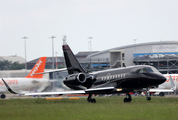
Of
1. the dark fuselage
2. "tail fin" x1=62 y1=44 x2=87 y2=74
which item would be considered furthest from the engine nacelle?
"tail fin" x1=62 y1=44 x2=87 y2=74

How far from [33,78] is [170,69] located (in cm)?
2992

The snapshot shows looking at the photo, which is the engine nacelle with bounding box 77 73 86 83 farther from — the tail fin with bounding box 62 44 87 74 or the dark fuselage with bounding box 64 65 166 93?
the tail fin with bounding box 62 44 87 74

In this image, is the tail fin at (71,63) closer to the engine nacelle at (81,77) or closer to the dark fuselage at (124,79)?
the dark fuselage at (124,79)

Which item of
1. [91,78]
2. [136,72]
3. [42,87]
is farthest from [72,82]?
[42,87]

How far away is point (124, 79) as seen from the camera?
91.5ft

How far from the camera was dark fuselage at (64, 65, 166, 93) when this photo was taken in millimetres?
26984

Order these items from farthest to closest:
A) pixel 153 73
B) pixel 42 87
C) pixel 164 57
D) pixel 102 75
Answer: pixel 164 57, pixel 42 87, pixel 102 75, pixel 153 73

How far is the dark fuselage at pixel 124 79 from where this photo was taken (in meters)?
27.0

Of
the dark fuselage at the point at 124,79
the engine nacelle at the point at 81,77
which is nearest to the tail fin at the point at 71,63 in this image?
the dark fuselage at the point at 124,79

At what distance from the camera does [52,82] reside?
4678 cm

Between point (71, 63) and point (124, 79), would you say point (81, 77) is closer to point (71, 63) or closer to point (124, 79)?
point (71, 63)

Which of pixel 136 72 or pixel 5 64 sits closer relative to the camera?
pixel 136 72

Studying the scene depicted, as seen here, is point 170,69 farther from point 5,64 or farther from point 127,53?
point 5,64

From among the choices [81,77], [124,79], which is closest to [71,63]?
[81,77]
